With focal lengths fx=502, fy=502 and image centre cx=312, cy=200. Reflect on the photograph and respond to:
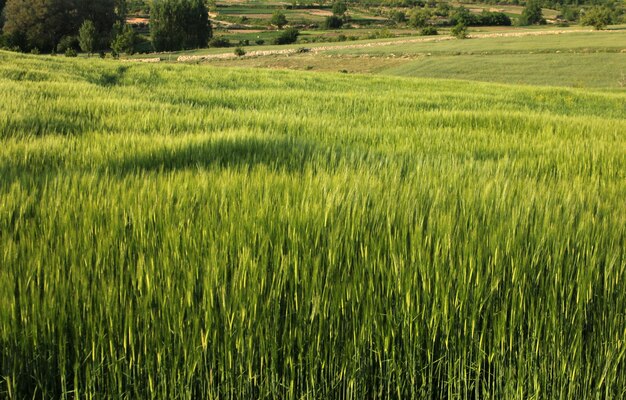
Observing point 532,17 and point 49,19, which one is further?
point 532,17

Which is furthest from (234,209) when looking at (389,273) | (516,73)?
(516,73)

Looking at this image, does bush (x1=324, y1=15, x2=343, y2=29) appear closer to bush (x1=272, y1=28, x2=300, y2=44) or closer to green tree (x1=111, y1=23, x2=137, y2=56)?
bush (x1=272, y1=28, x2=300, y2=44)

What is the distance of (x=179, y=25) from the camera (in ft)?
229

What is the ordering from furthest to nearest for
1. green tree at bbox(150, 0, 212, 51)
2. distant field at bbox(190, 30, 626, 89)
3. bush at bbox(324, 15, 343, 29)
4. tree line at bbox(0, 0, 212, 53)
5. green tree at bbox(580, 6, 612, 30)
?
bush at bbox(324, 15, 343, 29) < green tree at bbox(150, 0, 212, 51) < tree line at bbox(0, 0, 212, 53) < green tree at bbox(580, 6, 612, 30) < distant field at bbox(190, 30, 626, 89)

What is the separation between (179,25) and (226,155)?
73.5 metres

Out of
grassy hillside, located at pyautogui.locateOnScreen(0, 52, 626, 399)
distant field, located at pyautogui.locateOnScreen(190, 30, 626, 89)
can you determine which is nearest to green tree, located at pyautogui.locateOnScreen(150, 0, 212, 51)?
distant field, located at pyautogui.locateOnScreen(190, 30, 626, 89)

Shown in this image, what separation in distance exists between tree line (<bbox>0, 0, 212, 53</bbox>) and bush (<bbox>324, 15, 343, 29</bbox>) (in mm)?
20924

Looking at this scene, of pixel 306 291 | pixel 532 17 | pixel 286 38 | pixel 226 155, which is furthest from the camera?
pixel 532 17

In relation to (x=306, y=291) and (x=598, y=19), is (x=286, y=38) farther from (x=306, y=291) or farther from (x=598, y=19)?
(x=306, y=291)

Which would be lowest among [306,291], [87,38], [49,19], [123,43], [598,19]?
[306,291]

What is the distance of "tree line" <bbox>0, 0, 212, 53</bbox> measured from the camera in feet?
195

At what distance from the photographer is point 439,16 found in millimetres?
94312

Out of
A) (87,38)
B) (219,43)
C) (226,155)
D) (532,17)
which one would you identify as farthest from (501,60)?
(532,17)

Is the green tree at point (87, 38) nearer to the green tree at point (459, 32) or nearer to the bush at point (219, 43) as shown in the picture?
the bush at point (219, 43)
